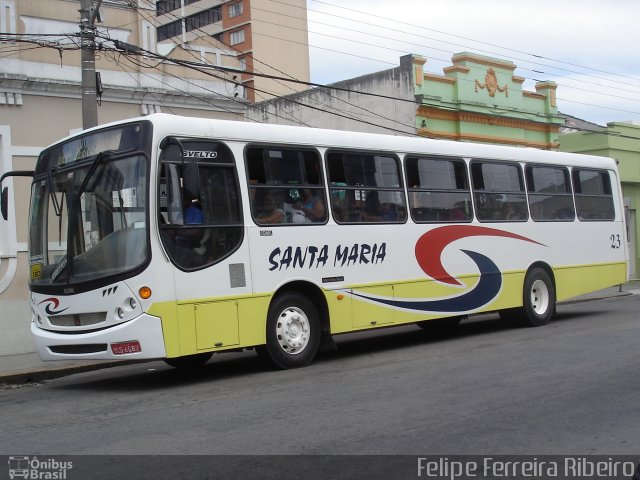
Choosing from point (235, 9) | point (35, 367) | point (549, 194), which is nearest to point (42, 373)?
point (35, 367)

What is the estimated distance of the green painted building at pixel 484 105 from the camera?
1021 inches

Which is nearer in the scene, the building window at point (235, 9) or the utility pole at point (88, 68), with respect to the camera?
the utility pole at point (88, 68)

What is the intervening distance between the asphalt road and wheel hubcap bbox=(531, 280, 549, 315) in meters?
2.32

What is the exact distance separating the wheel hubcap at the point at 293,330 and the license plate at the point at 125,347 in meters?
2.03

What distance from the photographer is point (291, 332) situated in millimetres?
10953

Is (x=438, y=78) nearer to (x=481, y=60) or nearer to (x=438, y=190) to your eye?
(x=481, y=60)

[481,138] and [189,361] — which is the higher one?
[481,138]

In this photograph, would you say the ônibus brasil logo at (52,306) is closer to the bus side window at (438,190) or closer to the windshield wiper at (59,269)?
the windshield wiper at (59,269)

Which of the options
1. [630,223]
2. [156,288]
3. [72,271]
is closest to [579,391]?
[156,288]

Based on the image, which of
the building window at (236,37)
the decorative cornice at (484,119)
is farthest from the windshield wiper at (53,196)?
the building window at (236,37)

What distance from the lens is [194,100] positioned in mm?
18672

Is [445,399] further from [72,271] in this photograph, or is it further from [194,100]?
[194,100]

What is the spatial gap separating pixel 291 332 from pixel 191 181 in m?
2.60

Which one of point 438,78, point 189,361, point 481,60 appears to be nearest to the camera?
point 189,361
